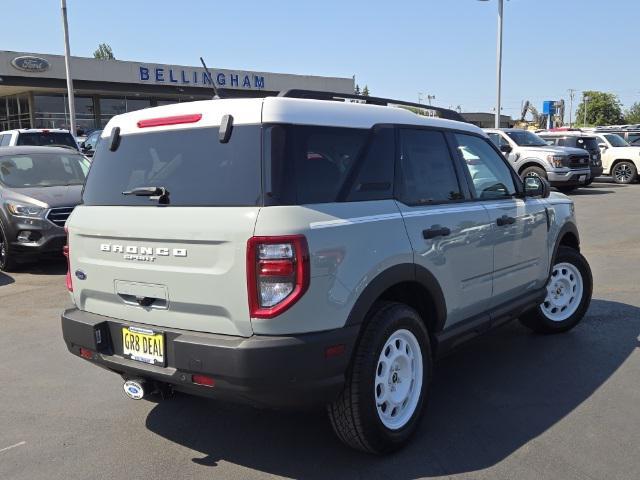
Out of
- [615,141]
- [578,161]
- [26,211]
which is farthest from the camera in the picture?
[615,141]

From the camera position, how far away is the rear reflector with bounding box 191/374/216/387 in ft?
9.75

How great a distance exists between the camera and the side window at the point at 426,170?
371 cm

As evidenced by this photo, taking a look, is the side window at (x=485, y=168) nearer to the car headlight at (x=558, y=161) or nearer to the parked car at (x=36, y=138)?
the parked car at (x=36, y=138)

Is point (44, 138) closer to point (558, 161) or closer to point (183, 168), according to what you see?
point (183, 168)

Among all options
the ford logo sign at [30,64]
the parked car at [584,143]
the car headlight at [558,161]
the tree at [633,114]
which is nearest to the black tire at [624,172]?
the parked car at [584,143]

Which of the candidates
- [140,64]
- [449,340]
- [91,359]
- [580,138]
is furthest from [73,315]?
[140,64]

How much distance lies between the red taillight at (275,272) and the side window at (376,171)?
1.83ft

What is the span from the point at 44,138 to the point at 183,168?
13640 mm

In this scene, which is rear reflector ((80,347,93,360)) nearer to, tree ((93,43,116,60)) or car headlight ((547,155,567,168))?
car headlight ((547,155,567,168))

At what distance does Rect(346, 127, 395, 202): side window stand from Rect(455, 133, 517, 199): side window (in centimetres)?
90

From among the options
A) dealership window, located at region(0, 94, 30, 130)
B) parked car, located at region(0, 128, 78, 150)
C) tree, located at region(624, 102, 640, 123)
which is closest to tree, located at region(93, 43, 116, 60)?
dealership window, located at region(0, 94, 30, 130)

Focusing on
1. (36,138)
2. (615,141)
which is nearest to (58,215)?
(36,138)

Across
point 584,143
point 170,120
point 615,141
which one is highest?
point 615,141

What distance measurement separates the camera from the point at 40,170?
9734 millimetres
